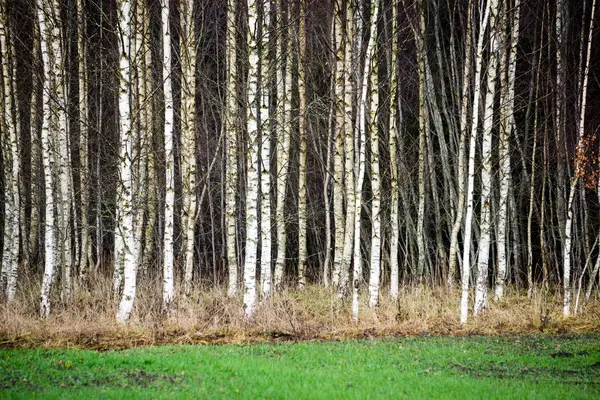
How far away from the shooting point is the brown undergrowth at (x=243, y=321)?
10336 mm

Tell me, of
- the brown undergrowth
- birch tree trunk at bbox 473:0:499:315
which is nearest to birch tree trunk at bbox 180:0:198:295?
the brown undergrowth

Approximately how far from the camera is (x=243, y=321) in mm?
11648

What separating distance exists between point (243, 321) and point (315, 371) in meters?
3.89

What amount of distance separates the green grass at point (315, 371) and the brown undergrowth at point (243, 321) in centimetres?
91

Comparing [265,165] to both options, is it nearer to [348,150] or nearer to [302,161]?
[348,150]

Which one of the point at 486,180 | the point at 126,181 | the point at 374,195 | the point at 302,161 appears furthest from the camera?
the point at 302,161

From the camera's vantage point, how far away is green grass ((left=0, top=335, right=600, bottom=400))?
6.90 m

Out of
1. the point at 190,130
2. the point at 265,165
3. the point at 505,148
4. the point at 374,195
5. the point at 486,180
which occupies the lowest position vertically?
the point at 374,195

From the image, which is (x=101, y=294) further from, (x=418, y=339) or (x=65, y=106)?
(x=418, y=339)

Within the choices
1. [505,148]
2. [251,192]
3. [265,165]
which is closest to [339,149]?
[505,148]

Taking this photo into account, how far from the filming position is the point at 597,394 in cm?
691

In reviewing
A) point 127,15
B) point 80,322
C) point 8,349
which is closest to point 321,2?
point 127,15

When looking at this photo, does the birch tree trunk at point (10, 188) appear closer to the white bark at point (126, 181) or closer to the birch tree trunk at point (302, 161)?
the white bark at point (126, 181)

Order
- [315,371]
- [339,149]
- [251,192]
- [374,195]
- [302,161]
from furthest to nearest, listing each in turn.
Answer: [302,161], [339,149], [374,195], [251,192], [315,371]
